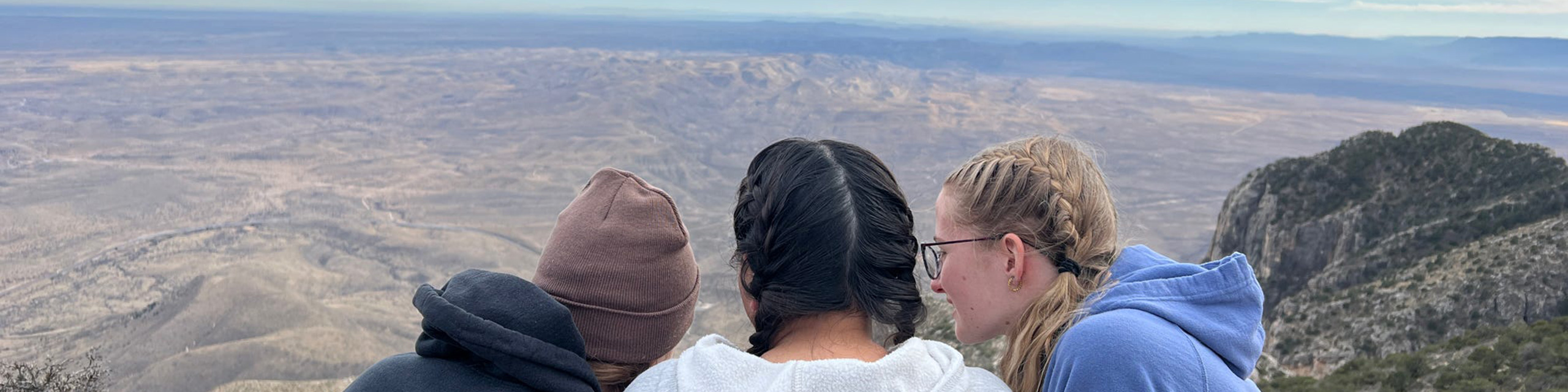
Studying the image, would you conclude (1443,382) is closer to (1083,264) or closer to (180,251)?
(1083,264)

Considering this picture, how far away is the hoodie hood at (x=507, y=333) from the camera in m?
2.65

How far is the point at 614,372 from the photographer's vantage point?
3324mm

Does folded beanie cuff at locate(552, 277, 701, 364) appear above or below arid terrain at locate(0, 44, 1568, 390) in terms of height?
above

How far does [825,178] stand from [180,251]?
103 meters

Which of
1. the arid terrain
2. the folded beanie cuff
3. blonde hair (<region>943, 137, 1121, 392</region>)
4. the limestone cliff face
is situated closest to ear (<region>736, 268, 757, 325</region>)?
the arid terrain

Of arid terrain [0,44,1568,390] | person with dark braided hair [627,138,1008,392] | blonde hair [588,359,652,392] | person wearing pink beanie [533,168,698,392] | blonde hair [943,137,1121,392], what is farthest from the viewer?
arid terrain [0,44,1568,390]

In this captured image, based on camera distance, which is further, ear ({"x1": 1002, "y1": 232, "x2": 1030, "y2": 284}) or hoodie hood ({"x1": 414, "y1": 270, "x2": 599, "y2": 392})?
ear ({"x1": 1002, "y1": 232, "x2": 1030, "y2": 284})

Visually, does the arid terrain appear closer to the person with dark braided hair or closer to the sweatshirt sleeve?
the person with dark braided hair

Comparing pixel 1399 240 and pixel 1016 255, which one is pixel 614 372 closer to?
pixel 1016 255

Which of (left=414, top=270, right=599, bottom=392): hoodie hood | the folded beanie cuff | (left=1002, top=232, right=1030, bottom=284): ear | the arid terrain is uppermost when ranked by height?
(left=1002, top=232, right=1030, bottom=284): ear

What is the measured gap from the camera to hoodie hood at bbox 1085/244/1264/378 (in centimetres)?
282

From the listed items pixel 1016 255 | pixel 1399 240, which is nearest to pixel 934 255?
pixel 1016 255

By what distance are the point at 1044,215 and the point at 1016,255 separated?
0.17 metres

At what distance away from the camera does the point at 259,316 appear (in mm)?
57406
